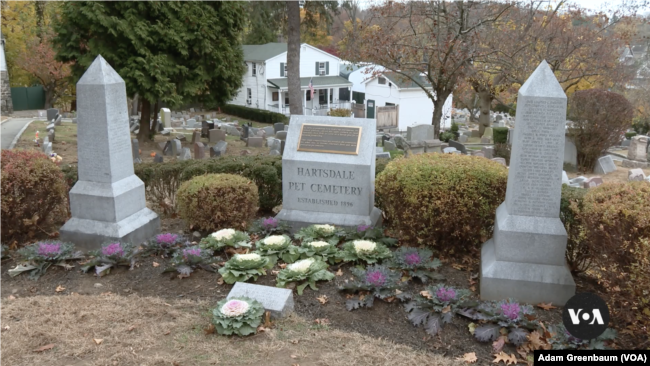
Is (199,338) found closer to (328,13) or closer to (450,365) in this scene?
(450,365)

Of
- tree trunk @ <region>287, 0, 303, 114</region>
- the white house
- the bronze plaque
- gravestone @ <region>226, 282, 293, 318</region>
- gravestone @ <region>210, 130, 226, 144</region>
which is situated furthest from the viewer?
the white house

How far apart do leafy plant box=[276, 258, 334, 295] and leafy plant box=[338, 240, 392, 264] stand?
0.44 metres

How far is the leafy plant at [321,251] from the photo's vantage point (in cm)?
639

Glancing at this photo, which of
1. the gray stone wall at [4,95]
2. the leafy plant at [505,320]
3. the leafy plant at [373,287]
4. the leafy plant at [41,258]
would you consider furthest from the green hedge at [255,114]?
the leafy plant at [505,320]

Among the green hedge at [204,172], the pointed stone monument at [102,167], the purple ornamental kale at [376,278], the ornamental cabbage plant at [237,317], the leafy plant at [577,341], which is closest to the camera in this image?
the leafy plant at [577,341]

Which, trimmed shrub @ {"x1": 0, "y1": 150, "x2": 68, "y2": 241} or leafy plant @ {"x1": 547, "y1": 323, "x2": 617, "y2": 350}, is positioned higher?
trimmed shrub @ {"x1": 0, "y1": 150, "x2": 68, "y2": 241}

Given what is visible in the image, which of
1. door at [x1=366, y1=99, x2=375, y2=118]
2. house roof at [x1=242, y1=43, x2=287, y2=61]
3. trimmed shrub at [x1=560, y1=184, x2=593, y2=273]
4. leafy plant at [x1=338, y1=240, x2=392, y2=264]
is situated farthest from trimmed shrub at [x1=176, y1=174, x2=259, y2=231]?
house roof at [x1=242, y1=43, x2=287, y2=61]

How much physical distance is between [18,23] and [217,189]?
39.8 m

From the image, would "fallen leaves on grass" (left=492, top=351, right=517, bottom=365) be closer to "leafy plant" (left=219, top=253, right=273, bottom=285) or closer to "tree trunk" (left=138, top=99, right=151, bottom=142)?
"leafy plant" (left=219, top=253, right=273, bottom=285)

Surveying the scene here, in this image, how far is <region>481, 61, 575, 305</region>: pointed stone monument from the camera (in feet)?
17.5

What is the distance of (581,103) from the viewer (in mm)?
16094

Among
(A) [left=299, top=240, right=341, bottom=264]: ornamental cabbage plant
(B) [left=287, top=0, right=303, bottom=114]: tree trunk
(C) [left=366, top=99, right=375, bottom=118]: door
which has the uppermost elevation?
(B) [left=287, top=0, right=303, bottom=114]: tree trunk

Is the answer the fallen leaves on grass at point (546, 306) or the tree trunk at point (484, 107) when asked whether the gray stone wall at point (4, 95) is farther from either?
the fallen leaves on grass at point (546, 306)

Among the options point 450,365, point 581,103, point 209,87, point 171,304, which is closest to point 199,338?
point 171,304
